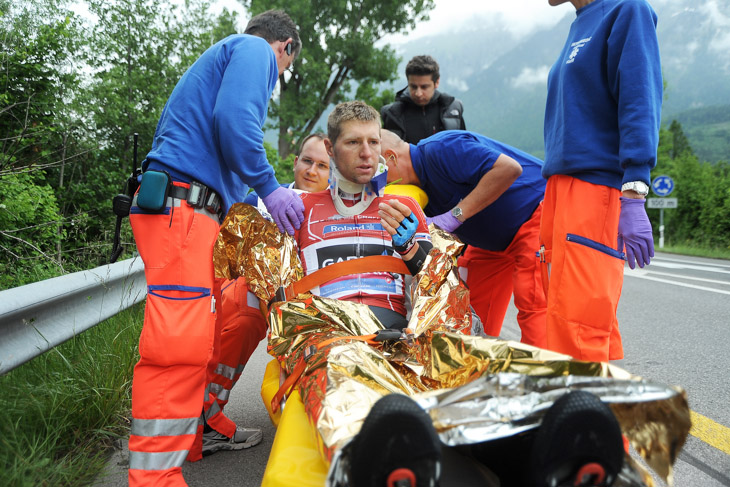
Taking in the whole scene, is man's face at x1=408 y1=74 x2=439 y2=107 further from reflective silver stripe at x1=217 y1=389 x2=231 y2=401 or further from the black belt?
reflective silver stripe at x1=217 y1=389 x2=231 y2=401

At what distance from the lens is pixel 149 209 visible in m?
2.18

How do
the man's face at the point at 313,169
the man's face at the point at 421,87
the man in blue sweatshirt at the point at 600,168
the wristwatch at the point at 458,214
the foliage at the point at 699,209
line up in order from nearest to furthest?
the man in blue sweatshirt at the point at 600,168, the wristwatch at the point at 458,214, the man's face at the point at 313,169, the man's face at the point at 421,87, the foliage at the point at 699,209

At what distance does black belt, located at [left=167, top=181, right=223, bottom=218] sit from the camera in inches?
89.3

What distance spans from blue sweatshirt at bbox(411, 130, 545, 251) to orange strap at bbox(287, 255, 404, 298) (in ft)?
3.52

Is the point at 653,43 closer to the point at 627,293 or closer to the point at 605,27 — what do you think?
the point at 605,27

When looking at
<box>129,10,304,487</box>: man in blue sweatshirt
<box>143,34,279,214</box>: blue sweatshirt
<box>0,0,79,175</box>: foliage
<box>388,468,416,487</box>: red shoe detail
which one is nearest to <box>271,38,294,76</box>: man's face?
<box>129,10,304,487</box>: man in blue sweatshirt

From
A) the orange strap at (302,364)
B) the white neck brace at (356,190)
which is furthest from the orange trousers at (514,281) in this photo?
the orange strap at (302,364)

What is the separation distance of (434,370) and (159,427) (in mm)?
1136

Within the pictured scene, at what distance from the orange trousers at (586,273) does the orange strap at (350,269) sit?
70 cm

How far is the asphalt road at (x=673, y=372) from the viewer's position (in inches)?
89.0

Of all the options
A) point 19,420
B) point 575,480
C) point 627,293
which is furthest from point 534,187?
point 627,293

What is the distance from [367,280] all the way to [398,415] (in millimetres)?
1321

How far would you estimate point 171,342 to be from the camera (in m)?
2.06

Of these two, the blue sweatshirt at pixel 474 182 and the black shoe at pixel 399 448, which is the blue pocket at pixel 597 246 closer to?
the blue sweatshirt at pixel 474 182
